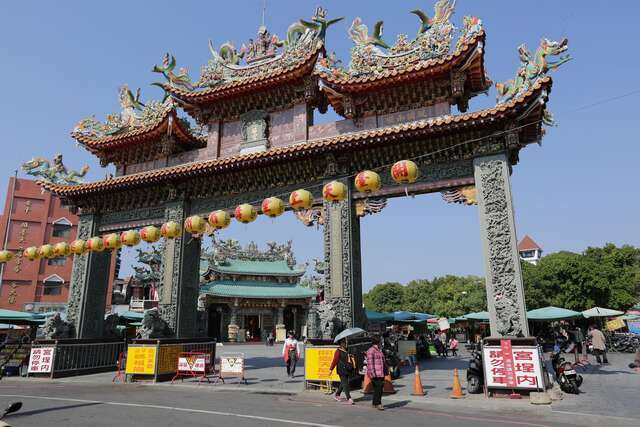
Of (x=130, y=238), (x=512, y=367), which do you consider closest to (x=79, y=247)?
(x=130, y=238)

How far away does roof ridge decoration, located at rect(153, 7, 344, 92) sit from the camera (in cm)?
1408

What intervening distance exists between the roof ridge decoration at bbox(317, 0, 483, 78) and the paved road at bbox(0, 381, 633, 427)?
9.15 meters

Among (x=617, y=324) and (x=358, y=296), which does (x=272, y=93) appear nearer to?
(x=358, y=296)

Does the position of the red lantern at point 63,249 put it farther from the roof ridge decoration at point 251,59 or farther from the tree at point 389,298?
the tree at point 389,298

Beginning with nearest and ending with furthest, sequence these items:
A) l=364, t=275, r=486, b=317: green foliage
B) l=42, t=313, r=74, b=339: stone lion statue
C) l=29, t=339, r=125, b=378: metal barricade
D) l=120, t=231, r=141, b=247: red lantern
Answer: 1. l=120, t=231, r=141, b=247: red lantern
2. l=29, t=339, r=125, b=378: metal barricade
3. l=42, t=313, r=74, b=339: stone lion statue
4. l=364, t=275, r=486, b=317: green foliage

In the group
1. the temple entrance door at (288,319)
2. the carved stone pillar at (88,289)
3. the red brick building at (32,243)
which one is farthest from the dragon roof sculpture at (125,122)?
the temple entrance door at (288,319)

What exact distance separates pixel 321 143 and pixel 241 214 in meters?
3.05

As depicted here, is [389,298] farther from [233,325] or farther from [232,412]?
[232,412]

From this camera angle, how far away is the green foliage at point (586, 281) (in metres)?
34.0

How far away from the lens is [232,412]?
24.6 ft

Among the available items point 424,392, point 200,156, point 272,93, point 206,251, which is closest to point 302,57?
point 272,93

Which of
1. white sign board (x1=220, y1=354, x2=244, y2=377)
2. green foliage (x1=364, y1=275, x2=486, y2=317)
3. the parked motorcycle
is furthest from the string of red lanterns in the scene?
green foliage (x1=364, y1=275, x2=486, y2=317)

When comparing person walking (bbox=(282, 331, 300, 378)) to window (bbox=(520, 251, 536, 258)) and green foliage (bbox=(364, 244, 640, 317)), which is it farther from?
window (bbox=(520, 251, 536, 258))

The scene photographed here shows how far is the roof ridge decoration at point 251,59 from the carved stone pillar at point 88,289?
260 inches
